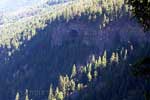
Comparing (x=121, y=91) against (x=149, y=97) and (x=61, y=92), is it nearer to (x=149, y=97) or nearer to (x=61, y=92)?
(x=61, y=92)

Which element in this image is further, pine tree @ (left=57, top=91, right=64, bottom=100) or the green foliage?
pine tree @ (left=57, top=91, right=64, bottom=100)

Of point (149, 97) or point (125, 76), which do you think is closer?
point (149, 97)

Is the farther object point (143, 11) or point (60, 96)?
point (60, 96)

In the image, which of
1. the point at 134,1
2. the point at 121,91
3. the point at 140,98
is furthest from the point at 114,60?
the point at 134,1

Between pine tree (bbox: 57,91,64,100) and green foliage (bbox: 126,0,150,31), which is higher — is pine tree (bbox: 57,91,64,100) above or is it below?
below

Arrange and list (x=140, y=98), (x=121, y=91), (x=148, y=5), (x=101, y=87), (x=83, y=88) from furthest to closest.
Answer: (x=83, y=88)
(x=101, y=87)
(x=121, y=91)
(x=140, y=98)
(x=148, y=5)

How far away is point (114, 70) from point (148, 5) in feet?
480

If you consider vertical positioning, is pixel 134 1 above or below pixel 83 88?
above

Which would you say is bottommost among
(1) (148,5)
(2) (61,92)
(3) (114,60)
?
(2) (61,92)

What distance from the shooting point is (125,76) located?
525ft

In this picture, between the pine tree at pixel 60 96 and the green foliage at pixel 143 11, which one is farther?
the pine tree at pixel 60 96

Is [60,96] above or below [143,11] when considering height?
below

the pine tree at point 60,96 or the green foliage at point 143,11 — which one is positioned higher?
the green foliage at point 143,11

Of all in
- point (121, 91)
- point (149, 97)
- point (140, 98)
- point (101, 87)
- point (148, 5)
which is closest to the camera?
point (149, 97)
